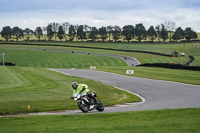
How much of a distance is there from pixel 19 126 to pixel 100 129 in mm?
2912

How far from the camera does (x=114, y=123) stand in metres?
12.0

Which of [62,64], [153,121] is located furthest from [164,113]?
[62,64]

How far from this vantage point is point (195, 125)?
11.3 meters

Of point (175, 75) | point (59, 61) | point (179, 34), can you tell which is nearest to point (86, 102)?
point (175, 75)

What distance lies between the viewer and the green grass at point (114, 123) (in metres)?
10.7

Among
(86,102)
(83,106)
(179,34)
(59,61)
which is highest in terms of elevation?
(179,34)

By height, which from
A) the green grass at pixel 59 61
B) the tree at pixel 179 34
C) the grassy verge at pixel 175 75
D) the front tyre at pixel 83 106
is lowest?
the green grass at pixel 59 61

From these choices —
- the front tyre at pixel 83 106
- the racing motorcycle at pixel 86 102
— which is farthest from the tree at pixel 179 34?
the front tyre at pixel 83 106

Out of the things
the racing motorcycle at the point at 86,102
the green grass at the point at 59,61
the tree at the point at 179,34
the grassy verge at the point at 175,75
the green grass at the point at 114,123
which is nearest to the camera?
the green grass at the point at 114,123

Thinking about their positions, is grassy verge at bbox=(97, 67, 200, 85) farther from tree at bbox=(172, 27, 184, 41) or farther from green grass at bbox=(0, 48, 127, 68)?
tree at bbox=(172, 27, 184, 41)

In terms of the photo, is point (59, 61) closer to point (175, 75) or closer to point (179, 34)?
point (175, 75)

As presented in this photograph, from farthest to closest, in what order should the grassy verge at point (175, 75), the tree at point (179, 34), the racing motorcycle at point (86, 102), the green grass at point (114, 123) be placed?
1. the tree at point (179, 34)
2. the grassy verge at point (175, 75)
3. the racing motorcycle at point (86, 102)
4. the green grass at point (114, 123)

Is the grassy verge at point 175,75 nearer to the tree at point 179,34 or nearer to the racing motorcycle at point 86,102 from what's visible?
the racing motorcycle at point 86,102

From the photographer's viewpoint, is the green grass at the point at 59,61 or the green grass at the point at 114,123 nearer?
the green grass at the point at 114,123
